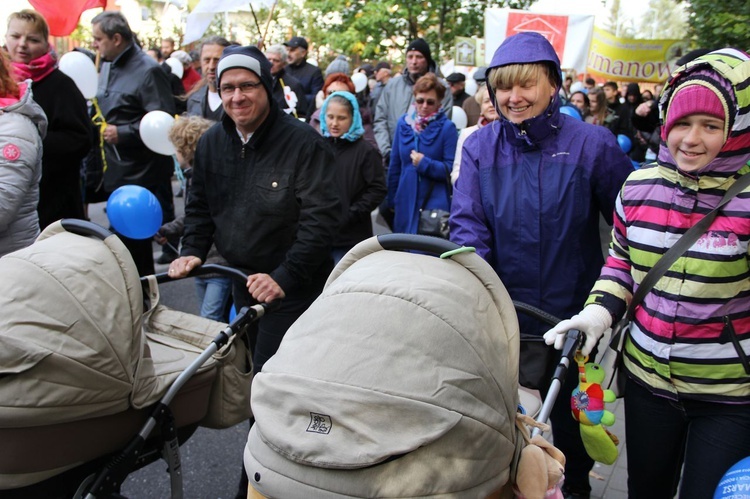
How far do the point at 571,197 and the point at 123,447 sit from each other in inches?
77.4

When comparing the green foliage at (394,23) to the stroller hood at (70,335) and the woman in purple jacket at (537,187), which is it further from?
the stroller hood at (70,335)

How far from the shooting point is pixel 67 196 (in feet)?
14.5

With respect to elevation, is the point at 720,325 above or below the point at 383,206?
above

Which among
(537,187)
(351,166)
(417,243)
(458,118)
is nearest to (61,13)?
(351,166)

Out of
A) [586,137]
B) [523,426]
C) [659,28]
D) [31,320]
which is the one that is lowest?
[659,28]

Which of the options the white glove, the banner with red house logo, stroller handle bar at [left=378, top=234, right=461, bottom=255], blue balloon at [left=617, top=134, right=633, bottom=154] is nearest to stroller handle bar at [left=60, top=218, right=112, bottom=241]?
stroller handle bar at [left=378, top=234, right=461, bottom=255]

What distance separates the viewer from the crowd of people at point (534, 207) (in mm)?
2180

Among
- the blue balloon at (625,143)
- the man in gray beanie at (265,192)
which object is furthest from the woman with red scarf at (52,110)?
the blue balloon at (625,143)

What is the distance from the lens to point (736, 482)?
1967 mm

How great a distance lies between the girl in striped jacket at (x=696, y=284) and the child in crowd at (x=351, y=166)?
293cm

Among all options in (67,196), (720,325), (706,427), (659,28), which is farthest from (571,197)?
(659,28)

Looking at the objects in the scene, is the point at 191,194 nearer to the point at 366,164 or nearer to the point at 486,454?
the point at 366,164

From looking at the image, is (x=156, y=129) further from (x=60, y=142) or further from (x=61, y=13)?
(x=61, y=13)

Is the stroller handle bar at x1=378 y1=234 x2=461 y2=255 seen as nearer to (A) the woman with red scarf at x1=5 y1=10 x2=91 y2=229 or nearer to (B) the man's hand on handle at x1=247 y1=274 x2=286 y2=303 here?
(B) the man's hand on handle at x1=247 y1=274 x2=286 y2=303
